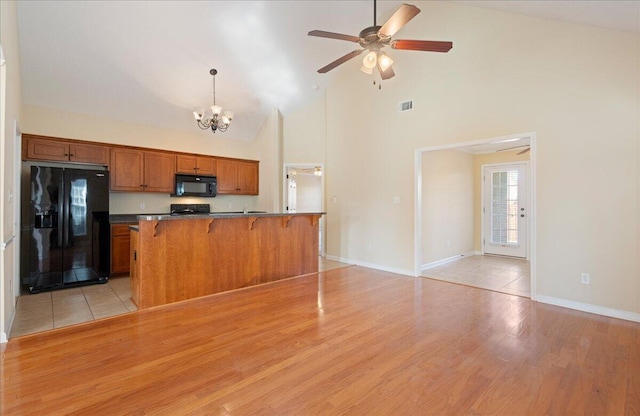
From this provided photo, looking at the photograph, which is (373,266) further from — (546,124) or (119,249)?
(119,249)

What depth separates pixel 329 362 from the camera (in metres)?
2.26

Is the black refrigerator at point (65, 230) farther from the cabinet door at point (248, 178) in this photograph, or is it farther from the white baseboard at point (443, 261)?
the white baseboard at point (443, 261)

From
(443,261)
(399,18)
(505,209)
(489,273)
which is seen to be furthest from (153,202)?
(505,209)

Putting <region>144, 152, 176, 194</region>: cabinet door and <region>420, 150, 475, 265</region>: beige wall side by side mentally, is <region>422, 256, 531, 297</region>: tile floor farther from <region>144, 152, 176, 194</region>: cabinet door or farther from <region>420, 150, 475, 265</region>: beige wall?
<region>144, 152, 176, 194</region>: cabinet door

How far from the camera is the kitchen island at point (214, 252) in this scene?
339 centimetres

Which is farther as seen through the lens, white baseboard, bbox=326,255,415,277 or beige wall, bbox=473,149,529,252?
beige wall, bbox=473,149,529,252

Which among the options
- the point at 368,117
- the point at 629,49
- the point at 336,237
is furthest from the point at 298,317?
the point at 629,49

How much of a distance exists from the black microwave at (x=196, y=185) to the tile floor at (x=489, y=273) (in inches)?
174

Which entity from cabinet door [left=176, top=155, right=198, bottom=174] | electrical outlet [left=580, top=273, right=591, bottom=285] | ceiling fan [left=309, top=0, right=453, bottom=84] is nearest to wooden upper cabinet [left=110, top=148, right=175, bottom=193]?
cabinet door [left=176, top=155, right=198, bottom=174]

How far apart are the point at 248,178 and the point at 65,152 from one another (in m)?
3.22

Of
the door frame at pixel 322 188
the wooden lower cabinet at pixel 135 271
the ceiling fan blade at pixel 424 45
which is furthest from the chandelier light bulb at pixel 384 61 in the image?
the door frame at pixel 322 188

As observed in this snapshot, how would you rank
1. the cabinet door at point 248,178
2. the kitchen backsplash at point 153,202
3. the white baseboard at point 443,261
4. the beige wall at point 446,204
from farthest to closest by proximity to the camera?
the cabinet door at point 248,178
the beige wall at point 446,204
the white baseboard at point 443,261
the kitchen backsplash at point 153,202

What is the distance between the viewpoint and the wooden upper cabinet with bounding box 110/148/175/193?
504cm

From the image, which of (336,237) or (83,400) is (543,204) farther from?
(83,400)
